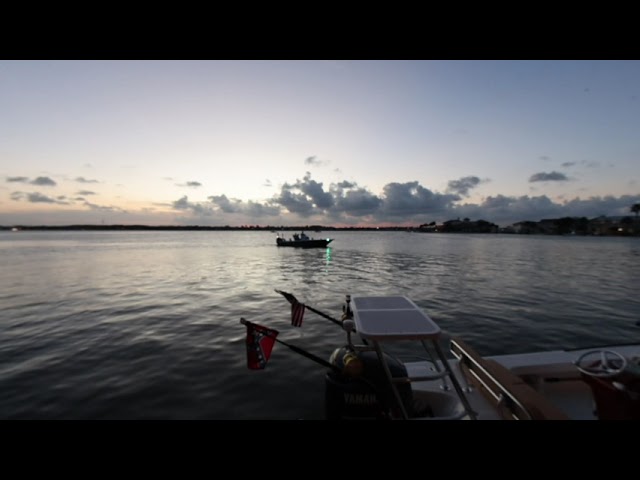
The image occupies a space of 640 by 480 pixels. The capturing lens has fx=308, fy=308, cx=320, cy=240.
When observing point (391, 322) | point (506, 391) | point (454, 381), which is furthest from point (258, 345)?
point (506, 391)

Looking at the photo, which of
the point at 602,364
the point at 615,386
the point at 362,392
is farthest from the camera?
the point at 362,392

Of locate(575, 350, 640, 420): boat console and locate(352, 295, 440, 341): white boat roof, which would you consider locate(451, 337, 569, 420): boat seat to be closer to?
locate(575, 350, 640, 420): boat console

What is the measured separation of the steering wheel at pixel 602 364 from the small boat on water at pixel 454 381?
0.4 inches

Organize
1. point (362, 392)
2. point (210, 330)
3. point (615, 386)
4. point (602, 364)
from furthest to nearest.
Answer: point (210, 330) → point (362, 392) → point (602, 364) → point (615, 386)

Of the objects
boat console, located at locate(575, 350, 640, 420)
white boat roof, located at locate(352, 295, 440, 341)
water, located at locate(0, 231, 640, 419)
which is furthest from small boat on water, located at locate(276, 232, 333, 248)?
boat console, located at locate(575, 350, 640, 420)

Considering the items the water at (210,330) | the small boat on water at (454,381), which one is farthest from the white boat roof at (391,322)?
the water at (210,330)

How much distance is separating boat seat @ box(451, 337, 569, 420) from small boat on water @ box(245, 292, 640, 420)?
0.04 feet

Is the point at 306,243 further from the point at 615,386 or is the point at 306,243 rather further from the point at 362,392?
the point at 615,386

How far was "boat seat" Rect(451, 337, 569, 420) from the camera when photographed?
3936mm

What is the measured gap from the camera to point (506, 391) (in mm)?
Result: 4457

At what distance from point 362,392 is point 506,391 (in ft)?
6.79
